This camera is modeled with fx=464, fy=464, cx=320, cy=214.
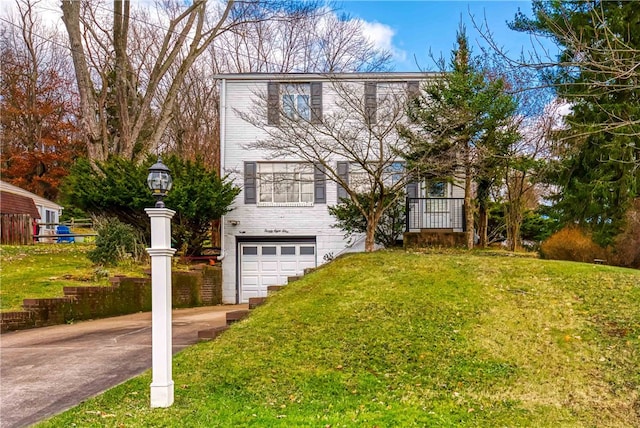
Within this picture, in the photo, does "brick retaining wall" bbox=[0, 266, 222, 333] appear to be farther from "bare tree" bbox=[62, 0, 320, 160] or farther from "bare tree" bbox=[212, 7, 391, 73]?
"bare tree" bbox=[212, 7, 391, 73]

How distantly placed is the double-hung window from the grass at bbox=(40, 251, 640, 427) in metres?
7.01

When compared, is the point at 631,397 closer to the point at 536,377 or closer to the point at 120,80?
the point at 536,377

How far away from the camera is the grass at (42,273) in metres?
10.2

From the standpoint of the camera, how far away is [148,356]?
6.97 m

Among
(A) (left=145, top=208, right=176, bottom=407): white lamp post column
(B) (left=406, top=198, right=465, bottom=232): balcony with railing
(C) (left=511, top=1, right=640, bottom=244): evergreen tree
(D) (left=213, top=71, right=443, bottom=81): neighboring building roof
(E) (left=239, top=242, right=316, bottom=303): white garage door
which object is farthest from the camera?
(E) (left=239, top=242, right=316, bottom=303): white garage door

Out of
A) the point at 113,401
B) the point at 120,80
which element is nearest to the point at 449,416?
the point at 113,401

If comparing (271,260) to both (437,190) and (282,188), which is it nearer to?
(282,188)

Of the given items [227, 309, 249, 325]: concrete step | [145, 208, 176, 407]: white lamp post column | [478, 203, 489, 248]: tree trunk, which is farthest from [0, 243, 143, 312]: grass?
[478, 203, 489, 248]: tree trunk

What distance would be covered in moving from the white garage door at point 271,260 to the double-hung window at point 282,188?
4.58 feet

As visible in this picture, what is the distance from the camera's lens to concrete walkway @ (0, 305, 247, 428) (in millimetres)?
5094

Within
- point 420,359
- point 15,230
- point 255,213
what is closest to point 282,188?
point 255,213

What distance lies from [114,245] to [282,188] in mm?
5418

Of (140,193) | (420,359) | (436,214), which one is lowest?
(420,359)

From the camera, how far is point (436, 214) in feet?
46.2
